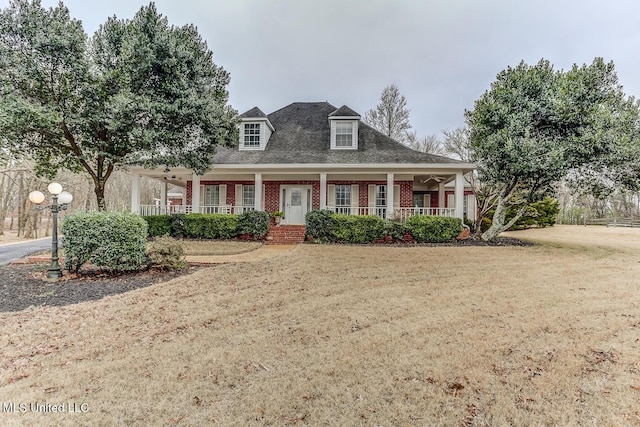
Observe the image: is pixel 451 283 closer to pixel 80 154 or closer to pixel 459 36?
pixel 80 154

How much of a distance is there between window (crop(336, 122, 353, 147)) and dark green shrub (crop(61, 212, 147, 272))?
10.9 metres

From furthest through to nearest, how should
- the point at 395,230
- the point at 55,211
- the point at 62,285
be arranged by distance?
the point at 395,230 → the point at 55,211 → the point at 62,285

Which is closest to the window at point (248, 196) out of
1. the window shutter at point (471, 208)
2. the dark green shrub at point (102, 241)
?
the dark green shrub at point (102, 241)

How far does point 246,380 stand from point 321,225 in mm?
9283

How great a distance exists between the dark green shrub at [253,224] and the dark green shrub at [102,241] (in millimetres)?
5449

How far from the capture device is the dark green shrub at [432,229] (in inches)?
477

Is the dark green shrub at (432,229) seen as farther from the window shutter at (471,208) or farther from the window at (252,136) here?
the window shutter at (471,208)

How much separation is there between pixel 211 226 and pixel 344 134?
815 centimetres

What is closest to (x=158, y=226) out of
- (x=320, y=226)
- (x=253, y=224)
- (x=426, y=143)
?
(x=253, y=224)

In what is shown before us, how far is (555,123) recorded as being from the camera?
429 inches

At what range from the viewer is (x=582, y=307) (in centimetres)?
486

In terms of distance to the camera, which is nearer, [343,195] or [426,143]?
[343,195]

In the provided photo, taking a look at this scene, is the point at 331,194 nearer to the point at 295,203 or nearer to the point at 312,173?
the point at 295,203

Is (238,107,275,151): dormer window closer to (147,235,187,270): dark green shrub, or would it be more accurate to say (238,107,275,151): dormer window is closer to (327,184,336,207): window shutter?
(327,184,336,207): window shutter
